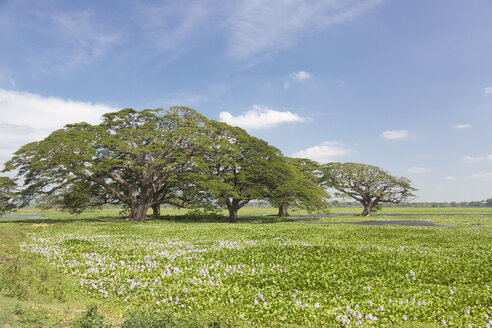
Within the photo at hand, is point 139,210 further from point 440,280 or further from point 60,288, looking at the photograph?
point 440,280

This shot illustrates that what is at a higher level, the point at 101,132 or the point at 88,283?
the point at 101,132

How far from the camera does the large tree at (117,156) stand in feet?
100

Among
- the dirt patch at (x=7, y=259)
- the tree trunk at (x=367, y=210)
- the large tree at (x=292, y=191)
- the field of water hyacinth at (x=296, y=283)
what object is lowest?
the tree trunk at (x=367, y=210)

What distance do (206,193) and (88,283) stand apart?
31167 mm

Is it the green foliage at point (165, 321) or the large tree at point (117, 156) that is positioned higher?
the large tree at point (117, 156)

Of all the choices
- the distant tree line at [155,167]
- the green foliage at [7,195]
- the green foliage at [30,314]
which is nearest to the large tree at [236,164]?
the distant tree line at [155,167]

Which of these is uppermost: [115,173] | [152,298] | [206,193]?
[115,173]

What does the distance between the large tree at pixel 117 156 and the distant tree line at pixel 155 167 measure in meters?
0.09

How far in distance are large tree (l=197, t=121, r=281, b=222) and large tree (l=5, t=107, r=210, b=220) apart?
7.60ft

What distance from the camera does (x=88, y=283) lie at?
881 centimetres

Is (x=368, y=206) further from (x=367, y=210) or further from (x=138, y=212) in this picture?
(x=138, y=212)

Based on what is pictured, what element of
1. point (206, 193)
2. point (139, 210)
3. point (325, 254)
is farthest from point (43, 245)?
point (206, 193)

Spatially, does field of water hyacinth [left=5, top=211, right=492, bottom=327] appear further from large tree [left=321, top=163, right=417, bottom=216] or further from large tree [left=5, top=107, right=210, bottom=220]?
large tree [left=321, top=163, right=417, bottom=216]

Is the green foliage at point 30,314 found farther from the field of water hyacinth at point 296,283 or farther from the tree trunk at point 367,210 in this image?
the tree trunk at point 367,210
